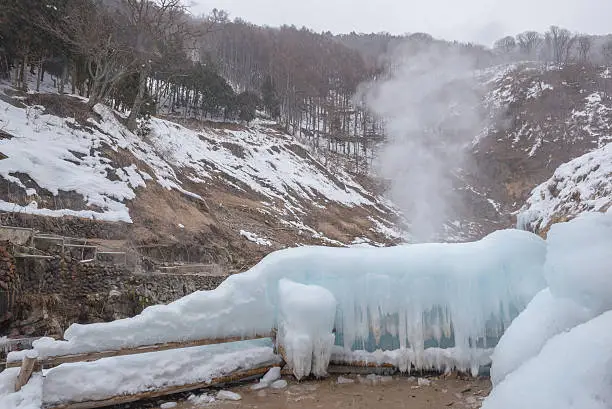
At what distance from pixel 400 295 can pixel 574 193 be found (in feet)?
29.1

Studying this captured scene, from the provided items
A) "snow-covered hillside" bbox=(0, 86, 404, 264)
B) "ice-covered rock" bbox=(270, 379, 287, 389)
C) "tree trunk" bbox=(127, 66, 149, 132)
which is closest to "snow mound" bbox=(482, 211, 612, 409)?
"ice-covered rock" bbox=(270, 379, 287, 389)

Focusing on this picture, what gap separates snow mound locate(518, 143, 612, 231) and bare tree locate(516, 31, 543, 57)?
88080mm

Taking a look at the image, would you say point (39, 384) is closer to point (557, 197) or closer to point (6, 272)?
point (6, 272)

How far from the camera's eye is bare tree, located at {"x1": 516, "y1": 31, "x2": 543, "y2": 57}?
8835cm

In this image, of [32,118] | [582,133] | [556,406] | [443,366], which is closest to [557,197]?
[443,366]

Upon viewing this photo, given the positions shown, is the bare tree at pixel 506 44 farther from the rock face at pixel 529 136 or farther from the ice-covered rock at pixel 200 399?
the ice-covered rock at pixel 200 399

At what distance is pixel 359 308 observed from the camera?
6789mm

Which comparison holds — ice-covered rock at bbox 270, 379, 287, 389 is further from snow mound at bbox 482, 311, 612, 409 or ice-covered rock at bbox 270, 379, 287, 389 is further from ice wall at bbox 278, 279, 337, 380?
snow mound at bbox 482, 311, 612, 409

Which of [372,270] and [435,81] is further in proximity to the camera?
[435,81]

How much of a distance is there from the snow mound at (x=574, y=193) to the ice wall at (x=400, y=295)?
5560 millimetres

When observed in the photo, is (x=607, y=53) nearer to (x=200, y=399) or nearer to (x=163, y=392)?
(x=200, y=399)

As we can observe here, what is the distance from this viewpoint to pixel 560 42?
80375mm

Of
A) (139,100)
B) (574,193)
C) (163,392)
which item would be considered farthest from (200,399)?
(139,100)

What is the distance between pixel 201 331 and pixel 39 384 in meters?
2.13
